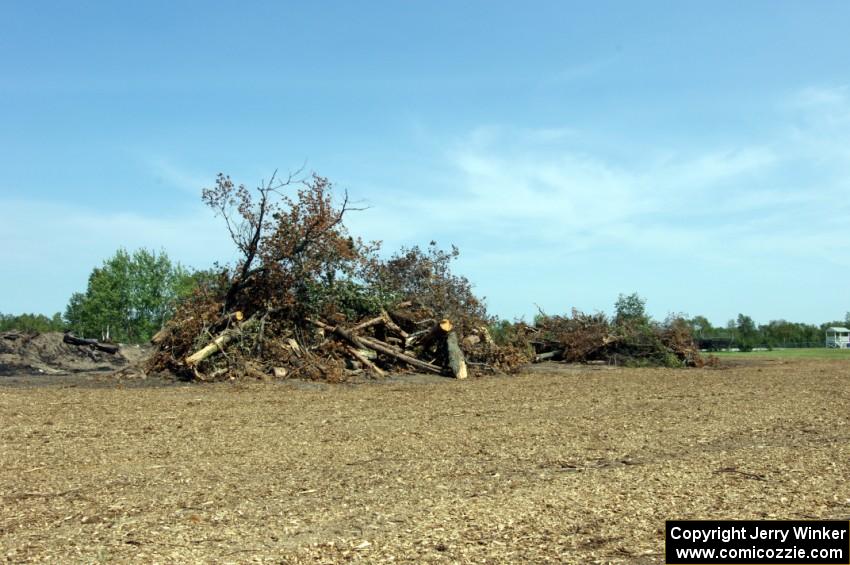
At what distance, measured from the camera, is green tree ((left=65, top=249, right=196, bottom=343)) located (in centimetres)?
5044

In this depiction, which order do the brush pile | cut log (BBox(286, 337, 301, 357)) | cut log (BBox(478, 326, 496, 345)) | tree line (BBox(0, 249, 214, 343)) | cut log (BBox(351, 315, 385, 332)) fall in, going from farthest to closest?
tree line (BBox(0, 249, 214, 343))
the brush pile
cut log (BBox(478, 326, 496, 345))
cut log (BBox(351, 315, 385, 332))
cut log (BBox(286, 337, 301, 357))

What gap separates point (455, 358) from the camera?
1952 cm

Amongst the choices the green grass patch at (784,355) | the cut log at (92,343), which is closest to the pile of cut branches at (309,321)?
the cut log at (92,343)

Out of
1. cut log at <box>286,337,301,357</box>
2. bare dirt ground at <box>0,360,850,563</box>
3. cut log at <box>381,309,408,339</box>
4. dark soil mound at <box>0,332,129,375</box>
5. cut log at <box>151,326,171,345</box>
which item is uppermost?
cut log at <box>381,309,408,339</box>

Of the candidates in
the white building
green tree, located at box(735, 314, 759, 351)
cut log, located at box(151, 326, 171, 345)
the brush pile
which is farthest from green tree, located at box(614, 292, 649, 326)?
the white building

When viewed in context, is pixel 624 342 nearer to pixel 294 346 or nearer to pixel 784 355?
pixel 294 346

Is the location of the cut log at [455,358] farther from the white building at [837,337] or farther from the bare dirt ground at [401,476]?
the white building at [837,337]

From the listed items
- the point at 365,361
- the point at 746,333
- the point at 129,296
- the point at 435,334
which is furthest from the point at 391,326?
the point at 746,333

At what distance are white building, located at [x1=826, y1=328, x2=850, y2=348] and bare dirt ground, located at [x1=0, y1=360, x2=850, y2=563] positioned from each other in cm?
6611

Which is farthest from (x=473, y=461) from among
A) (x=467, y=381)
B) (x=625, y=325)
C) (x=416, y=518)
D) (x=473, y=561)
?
(x=625, y=325)

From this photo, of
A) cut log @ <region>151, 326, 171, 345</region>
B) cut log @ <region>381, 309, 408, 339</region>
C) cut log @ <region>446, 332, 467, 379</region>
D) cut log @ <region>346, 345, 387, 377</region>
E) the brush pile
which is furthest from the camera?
the brush pile

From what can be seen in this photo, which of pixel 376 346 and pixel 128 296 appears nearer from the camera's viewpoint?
pixel 376 346

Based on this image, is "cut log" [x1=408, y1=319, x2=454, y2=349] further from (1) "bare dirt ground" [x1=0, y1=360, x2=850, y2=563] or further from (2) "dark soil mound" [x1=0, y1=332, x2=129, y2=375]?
(2) "dark soil mound" [x1=0, y1=332, x2=129, y2=375]

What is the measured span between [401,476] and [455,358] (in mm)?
12783
